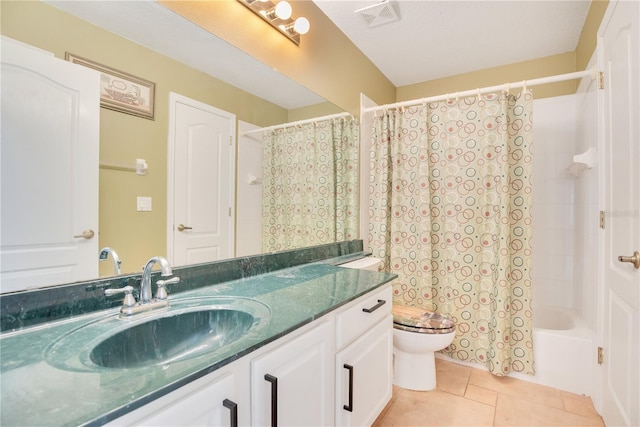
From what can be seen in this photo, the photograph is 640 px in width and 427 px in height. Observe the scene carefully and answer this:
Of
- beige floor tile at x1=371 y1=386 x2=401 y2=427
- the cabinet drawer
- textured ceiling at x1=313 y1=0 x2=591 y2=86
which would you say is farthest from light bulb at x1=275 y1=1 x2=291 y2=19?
beige floor tile at x1=371 y1=386 x2=401 y2=427

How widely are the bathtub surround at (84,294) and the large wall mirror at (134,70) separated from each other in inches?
2.6

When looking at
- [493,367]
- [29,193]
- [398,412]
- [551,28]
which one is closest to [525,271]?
[493,367]

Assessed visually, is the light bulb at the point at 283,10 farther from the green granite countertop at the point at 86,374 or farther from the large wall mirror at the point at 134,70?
the green granite countertop at the point at 86,374

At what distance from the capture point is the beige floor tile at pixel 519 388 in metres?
1.81

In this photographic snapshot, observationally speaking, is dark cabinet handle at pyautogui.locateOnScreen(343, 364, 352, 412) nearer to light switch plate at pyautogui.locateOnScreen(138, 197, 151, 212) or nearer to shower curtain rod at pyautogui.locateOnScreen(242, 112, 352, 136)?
light switch plate at pyautogui.locateOnScreen(138, 197, 151, 212)

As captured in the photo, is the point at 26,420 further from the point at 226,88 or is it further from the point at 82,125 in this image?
the point at 226,88

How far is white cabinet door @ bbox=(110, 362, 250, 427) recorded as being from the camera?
56cm

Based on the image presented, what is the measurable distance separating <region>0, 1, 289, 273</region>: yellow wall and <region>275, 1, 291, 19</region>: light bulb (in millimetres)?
644

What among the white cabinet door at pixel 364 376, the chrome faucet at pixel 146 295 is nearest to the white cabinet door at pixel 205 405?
the chrome faucet at pixel 146 295

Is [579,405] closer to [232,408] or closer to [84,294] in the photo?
[232,408]

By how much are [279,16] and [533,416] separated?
2575 millimetres

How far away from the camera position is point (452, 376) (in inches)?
81.4

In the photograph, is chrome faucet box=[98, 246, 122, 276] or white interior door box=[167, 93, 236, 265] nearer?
chrome faucet box=[98, 246, 122, 276]

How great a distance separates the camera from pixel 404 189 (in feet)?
7.70
